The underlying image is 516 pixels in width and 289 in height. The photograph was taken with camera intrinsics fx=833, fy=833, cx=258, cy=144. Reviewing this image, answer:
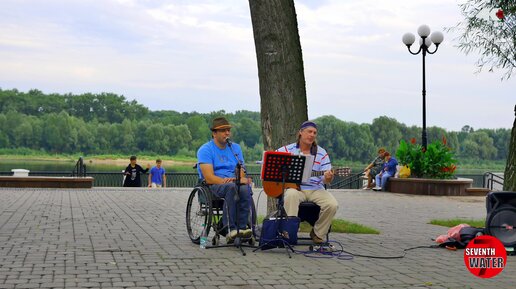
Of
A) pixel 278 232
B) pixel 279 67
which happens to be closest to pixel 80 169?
pixel 279 67

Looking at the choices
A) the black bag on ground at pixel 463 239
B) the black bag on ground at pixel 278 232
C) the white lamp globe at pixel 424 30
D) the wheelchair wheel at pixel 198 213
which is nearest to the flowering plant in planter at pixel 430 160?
the white lamp globe at pixel 424 30

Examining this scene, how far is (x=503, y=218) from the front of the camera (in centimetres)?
987

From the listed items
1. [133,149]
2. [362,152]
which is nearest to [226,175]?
[362,152]

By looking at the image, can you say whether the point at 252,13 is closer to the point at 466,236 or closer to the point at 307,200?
the point at 307,200

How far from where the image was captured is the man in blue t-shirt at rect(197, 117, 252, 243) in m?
9.52

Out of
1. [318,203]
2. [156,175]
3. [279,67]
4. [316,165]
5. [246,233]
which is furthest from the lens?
[156,175]

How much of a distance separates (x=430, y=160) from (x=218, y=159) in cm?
1634

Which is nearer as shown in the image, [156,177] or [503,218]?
[503,218]

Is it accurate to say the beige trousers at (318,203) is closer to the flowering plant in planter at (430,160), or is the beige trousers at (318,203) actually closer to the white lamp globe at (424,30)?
the flowering plant in planter at (430,160)

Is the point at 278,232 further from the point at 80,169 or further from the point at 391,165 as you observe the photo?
the point at 80,169

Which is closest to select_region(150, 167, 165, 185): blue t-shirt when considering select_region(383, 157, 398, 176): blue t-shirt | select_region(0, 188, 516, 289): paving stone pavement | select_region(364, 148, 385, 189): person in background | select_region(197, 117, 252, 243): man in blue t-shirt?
select_region(364, 148, 385, 189): person in background

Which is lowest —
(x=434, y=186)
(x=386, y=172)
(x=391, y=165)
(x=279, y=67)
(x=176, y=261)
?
(x=176, y=261)

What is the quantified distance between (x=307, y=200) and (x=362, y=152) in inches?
2178

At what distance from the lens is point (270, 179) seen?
9336mm
